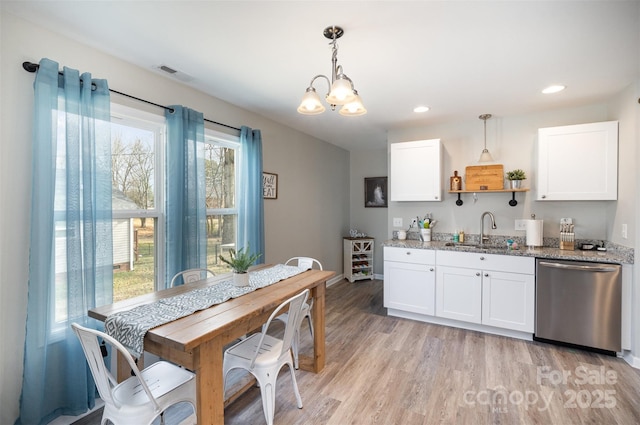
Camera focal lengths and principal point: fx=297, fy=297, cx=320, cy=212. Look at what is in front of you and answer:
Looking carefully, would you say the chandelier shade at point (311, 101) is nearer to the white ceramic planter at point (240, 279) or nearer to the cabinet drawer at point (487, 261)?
the white ceramic planter at point (240, 279)

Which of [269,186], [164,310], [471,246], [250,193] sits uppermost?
[269,186]

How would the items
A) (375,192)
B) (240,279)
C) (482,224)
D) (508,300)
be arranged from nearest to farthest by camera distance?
1. (240,279)
2. (508,300)
3. (482,224)
4. (375,192)

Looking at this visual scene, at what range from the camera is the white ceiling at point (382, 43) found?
163 centimetres

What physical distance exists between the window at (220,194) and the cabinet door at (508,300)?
108 inches

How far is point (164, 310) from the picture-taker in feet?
5.42

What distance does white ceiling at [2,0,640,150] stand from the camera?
163cm

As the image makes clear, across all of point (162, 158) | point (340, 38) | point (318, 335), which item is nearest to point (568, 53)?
point (340, 38)

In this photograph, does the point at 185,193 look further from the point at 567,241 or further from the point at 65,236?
the point at 567,241

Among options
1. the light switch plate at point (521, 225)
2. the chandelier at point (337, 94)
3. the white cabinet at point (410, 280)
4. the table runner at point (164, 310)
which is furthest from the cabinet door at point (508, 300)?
the chandelier at point (337, 94)

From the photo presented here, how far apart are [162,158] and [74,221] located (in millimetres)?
866

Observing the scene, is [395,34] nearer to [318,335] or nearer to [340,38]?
[340,38]

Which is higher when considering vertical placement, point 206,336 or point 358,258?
point 206,336

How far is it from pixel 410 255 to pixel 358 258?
2.00 m

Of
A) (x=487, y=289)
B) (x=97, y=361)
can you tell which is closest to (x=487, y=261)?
(x=487, y=289)
